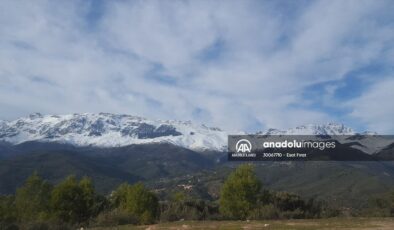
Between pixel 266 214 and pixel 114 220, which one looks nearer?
pixel 114 220

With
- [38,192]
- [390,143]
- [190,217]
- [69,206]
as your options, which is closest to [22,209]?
[38,192]

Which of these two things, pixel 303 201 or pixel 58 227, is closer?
pixel 58 227

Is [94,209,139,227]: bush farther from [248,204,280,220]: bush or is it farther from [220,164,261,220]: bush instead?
[220,164,261,220]: bush

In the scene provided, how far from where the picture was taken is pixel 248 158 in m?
71.8

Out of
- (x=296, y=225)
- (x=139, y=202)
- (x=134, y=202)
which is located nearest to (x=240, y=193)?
(x=139, y=202)

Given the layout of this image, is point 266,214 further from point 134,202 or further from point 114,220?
point 134,202

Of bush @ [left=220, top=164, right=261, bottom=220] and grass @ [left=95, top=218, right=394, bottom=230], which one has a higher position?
bush @ [left=220, top=164, right=261, bottom=220]

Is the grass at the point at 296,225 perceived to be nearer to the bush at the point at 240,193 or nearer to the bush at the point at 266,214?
the bush at the point at 266,214

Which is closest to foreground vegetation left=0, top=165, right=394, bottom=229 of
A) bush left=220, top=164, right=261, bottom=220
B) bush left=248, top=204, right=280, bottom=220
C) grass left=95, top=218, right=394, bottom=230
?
bush left=220, top=164, right=261, bottom=220

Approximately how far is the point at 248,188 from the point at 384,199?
85.1 ft

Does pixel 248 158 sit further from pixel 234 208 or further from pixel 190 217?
pixel 190 217

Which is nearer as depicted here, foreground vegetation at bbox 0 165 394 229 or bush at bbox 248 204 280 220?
bush at bbox 248 204 280 220

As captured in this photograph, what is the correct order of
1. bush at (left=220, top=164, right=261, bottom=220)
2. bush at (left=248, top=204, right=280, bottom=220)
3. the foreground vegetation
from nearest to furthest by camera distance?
bush at (left=248, top=204, right=280, bottom=220) → the foreground vegetation → bush at (left=220, top=164, right=261, bottom=220)

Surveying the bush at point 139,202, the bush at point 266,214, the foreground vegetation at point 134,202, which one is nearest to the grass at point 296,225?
the bush at point 266,214
